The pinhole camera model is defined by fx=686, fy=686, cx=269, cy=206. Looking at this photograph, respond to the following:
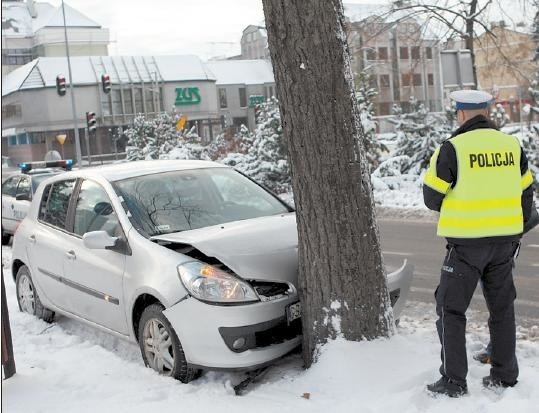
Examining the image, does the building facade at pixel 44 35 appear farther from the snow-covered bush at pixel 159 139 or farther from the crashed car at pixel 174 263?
the crashed car at pixel 174 263

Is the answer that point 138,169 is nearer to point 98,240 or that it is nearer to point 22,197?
point 98,240

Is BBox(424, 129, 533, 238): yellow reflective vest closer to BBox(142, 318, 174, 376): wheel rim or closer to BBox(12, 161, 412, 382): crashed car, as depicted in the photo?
BBox(12, 161, 412, 382): crashed car

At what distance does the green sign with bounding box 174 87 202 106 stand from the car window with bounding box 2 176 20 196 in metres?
53.6

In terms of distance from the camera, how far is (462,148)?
3.69m

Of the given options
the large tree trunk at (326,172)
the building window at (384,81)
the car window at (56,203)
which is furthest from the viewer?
the building window at (384,81)

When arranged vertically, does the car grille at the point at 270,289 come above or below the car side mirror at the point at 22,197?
below

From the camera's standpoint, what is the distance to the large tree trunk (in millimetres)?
4258

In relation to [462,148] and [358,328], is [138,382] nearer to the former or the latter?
[358,328]

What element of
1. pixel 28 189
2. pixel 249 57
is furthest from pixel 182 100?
pixel 28 189

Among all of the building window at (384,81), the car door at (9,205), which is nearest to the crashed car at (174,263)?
the car door at (9,205)

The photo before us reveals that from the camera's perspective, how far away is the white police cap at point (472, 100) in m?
3.79

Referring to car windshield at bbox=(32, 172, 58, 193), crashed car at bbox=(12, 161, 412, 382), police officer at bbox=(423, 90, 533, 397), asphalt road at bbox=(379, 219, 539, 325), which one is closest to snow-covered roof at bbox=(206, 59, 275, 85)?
car windshield at bbox=(32, 172, 58, 193)

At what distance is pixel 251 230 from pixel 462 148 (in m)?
1.83

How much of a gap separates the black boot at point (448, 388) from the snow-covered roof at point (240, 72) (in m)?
Result: 71.1
